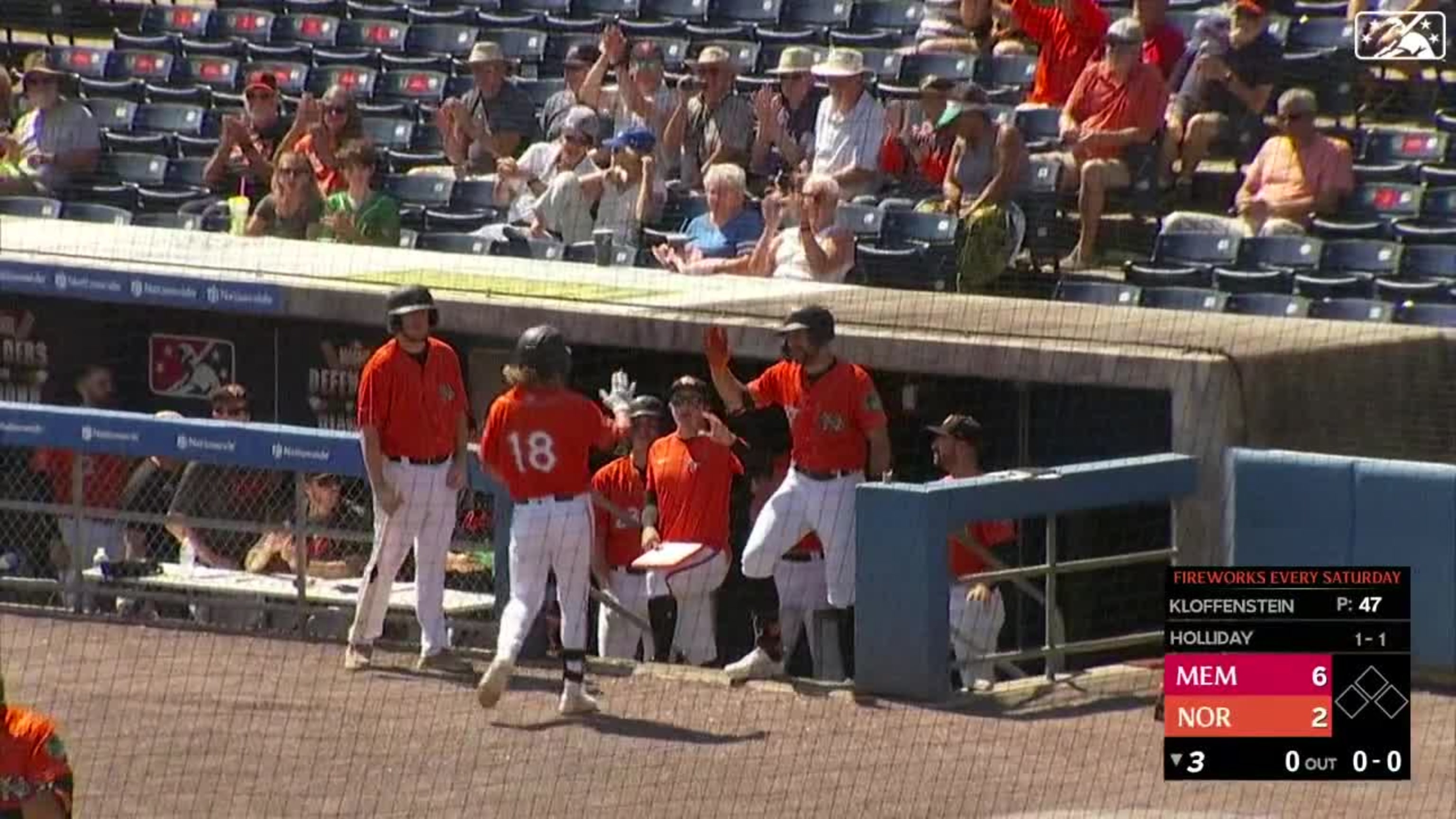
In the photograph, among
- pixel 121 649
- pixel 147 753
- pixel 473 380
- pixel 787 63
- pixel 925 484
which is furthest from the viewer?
pixel 787 63

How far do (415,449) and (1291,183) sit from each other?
391cm

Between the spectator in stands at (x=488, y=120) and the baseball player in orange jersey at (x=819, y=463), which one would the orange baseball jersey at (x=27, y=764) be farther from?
the spectator in stands at (x=488, y=120)

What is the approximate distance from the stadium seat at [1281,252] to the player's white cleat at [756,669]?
2.93 metres

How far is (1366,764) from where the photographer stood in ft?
27.6

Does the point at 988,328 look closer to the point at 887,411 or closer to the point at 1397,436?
the point at 887,411

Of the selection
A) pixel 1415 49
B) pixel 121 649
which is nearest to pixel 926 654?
pixel 121 649

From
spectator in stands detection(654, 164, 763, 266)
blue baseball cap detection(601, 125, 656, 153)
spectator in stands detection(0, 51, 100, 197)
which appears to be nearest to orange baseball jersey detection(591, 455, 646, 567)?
spectator in stands detection(654, 164, 763, 266)

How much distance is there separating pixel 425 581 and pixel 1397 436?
3618mm

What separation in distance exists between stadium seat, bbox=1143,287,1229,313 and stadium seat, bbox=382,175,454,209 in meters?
3.61

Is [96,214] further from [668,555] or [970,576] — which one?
[970,576]

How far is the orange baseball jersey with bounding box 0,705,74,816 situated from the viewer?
6359mm

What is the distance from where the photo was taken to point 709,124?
13.3 metres

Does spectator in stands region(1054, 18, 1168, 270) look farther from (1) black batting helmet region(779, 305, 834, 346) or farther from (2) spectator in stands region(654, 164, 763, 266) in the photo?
(1) black batting helmet region(779, 305, 834, 346)

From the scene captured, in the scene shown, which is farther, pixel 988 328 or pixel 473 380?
pixel 473 380
